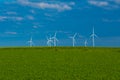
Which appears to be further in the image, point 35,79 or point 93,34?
point 93,34

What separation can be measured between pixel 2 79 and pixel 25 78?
1814mm

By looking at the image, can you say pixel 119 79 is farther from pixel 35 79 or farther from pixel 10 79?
pixel 10 79

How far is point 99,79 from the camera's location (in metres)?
26.7

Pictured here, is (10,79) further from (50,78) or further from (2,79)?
(50,78)

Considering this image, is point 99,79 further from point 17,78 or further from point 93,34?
point 93,34

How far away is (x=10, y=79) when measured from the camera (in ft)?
87.2

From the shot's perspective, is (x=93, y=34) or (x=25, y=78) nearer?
(x=25, y=78)

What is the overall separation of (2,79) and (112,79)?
332 inches

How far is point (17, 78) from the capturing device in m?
27.3

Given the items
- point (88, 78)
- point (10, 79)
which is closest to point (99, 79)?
point (88, 78)

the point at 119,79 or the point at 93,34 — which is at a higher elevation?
the point at 93,34

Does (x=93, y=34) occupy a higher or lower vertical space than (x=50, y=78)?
higher

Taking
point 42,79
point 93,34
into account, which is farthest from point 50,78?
point 93,34

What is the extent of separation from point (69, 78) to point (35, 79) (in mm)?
2686
